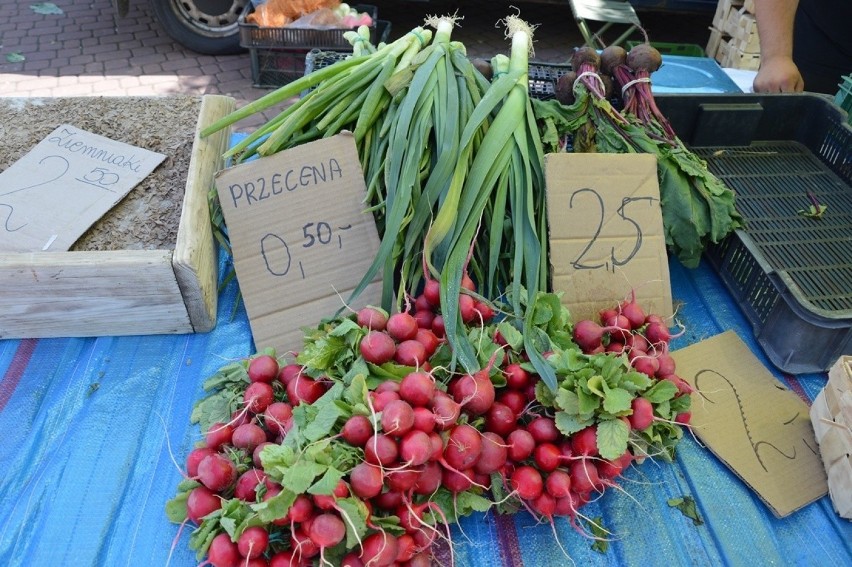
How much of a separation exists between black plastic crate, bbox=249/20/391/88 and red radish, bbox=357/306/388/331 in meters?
2.78

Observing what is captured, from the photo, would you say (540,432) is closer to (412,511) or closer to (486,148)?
(412,511)

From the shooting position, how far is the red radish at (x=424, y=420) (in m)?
0.98

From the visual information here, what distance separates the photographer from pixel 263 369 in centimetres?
121

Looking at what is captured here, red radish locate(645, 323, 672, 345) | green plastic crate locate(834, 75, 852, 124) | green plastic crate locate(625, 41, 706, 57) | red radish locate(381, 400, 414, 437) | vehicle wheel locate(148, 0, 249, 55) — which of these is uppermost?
green plastic crate locate(834, 75, 852, 124)

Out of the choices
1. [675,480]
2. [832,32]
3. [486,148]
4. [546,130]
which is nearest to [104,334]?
[486,148]

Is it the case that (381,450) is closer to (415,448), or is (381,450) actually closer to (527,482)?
(415,448)

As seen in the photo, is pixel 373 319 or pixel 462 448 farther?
pixel 373 319

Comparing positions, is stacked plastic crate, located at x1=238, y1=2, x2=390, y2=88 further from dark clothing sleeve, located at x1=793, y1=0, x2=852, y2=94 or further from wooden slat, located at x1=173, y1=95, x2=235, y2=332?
dark clothing sleeve, located at x1=793, y1=0, x2=852, y2=94

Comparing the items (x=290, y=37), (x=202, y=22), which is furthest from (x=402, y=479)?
(x=202, y=22)

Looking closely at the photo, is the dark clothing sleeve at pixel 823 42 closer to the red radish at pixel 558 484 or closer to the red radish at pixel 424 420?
the red radish at pixel 558 484

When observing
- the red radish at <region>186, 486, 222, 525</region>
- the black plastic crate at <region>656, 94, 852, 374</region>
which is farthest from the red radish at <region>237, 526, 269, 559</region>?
the black plastic crate at <region>656, 94, 852, 374</region>

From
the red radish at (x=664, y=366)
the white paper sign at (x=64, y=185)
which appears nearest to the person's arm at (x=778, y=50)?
the red radish at (x=664, y=366)

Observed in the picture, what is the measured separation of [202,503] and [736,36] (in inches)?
145

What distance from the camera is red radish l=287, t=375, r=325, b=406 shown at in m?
1.13
